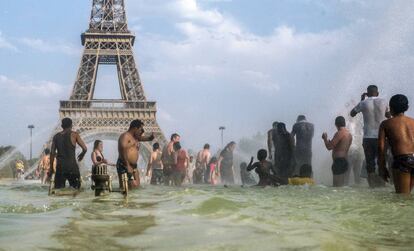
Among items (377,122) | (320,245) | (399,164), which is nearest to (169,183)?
(377,122)

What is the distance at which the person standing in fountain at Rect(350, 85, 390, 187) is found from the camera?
10.2 meters

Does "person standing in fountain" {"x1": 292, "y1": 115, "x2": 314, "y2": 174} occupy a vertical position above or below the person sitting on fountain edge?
above

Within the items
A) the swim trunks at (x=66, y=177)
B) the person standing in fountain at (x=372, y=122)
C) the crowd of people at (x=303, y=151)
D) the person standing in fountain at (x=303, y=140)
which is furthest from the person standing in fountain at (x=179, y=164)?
the person standing in fountain at (x=372, y=122)

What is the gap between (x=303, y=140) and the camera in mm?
13070

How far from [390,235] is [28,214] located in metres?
3.46

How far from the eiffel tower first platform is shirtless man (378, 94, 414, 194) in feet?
146

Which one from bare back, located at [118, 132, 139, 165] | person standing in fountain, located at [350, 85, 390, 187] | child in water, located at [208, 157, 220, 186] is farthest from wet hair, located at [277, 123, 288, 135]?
child in water, located at [208, 157, 220, 186]

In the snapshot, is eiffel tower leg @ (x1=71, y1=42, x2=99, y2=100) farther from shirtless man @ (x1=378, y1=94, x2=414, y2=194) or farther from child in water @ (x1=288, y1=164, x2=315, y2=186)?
shirtless man @ (x1=378, y1=94, x2=414, y2=194)

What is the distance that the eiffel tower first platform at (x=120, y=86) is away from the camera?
176 ft

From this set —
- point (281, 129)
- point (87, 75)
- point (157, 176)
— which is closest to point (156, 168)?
point (157, 176)

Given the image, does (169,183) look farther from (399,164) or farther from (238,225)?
(238,225)

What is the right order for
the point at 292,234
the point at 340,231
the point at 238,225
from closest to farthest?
the point at 292,234 < the point at 340,231 < the point at 238,225

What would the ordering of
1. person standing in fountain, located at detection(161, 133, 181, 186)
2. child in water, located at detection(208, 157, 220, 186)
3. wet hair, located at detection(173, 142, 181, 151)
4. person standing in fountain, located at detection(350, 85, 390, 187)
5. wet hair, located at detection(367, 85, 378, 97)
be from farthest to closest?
child in water, located at detection(208, 157, 220, 186), wet hair, located at detection(173, 142, 181, 151), person standing in fountain, located at detection(161, 133, 181, 186), wet hair, located at detection(367, 85, 378, 97), person standing in fountain, located at detection(350, 85, 390, 187)

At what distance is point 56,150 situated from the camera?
10.2 metres
